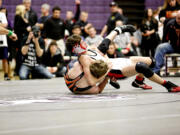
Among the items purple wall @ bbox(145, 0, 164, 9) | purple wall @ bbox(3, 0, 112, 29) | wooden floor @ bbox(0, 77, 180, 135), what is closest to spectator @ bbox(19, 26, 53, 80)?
wooden floor @ bbox(0, 77, 180, 135)

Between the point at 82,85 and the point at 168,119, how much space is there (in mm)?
1903

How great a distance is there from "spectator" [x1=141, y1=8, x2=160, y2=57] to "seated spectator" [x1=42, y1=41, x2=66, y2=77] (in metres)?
2.33

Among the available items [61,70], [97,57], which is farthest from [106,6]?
[97,57]

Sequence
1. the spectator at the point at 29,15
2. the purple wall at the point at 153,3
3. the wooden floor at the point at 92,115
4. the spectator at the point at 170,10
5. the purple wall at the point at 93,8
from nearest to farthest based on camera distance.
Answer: the wooden floor at the point at 92,115 < the spectator at the point at 170,10 < the spectator at the point at 29,15 < the purple wall at the point at 93,8 < the purple wall at the point at 153,3

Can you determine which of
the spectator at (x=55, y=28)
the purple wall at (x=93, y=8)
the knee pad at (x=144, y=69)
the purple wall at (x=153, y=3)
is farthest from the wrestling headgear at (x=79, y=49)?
the purple wall at (x=153, y=3)

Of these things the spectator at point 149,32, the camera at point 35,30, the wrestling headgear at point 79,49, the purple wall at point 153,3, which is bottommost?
the spectator at point 149,32

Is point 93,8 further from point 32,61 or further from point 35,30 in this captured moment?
point 35,30

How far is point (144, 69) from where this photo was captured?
4.66 meters

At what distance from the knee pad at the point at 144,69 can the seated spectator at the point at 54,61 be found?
157 inches

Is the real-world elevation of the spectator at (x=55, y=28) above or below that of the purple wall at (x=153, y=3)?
below

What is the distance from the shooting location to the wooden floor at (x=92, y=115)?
8.75 ft

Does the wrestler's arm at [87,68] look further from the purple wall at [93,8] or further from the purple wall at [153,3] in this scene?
the purple wall at [153,3]

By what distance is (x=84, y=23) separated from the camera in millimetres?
10688

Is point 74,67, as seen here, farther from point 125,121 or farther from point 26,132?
point 26,132
